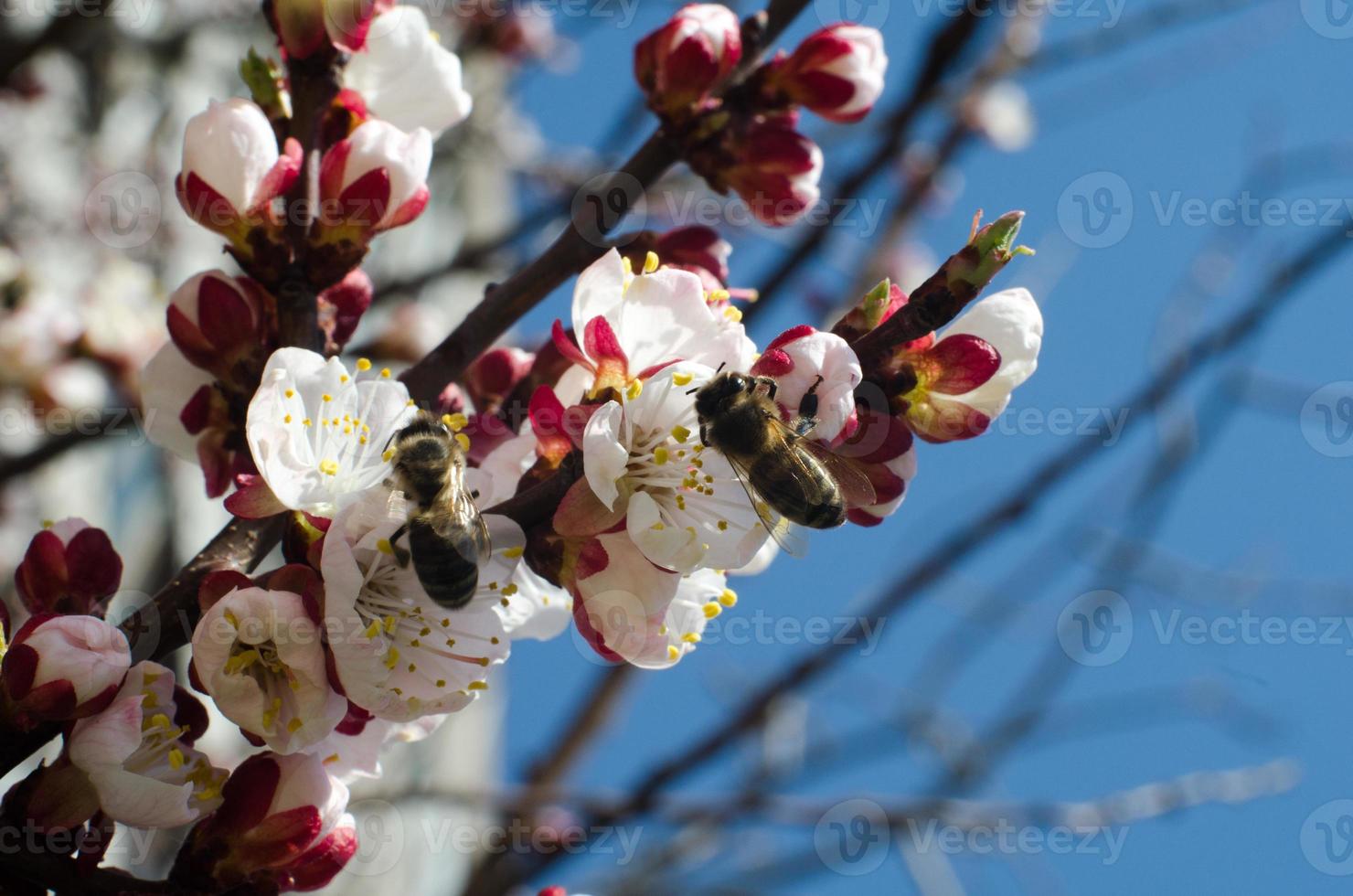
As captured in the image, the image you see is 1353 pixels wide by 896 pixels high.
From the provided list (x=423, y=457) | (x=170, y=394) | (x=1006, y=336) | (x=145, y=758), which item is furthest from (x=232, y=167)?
(x=1006, y=336)

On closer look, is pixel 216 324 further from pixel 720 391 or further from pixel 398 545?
pixel 720 391

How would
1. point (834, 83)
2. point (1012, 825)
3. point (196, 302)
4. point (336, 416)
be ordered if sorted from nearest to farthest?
point (336, 416)
point (196, 302)
point (834, 83)
point (1012, 825)

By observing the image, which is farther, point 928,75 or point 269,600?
point 928,75

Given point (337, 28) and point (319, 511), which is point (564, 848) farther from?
point (337, 28)

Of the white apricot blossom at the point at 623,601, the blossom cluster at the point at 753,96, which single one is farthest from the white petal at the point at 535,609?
the blossom cluster at the point at 753,96

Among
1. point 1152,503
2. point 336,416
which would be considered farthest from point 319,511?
point 1152,503

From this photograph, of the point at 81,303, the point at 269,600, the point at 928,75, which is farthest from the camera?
the point at 81,303

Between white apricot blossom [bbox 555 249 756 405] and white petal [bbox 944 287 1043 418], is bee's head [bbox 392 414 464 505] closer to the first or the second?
white apricot blossom [bbox 555 249 756 405]
